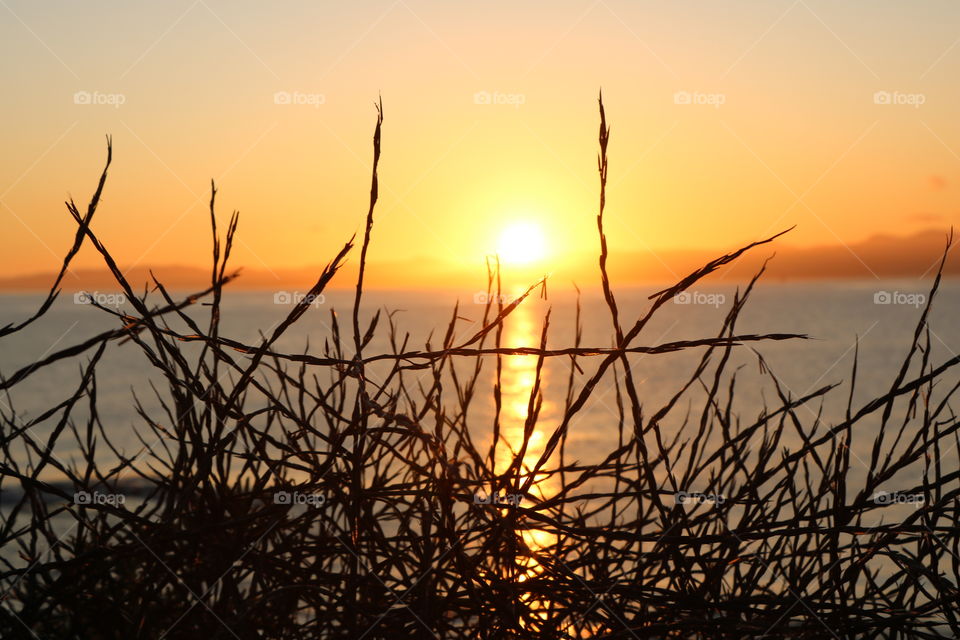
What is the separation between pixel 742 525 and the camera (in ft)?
5.26

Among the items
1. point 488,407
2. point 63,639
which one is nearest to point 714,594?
point 63,639

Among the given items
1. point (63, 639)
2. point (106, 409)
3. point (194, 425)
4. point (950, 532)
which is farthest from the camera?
point (106, 409)

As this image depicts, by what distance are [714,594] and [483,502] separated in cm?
47

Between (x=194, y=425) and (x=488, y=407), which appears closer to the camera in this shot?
(x=194, y=425)

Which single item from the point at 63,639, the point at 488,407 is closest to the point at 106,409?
the point at 488,407

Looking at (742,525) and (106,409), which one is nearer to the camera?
(742,525)

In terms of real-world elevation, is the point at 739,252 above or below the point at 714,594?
above

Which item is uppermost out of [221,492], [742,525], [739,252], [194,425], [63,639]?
[739,252]

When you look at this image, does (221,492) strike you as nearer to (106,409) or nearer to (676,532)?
(676,532)

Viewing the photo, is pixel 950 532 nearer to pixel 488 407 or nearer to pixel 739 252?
pixel 739 252

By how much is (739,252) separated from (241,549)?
35.5 inches

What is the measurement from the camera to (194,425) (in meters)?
1.44

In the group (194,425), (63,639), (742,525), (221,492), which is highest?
(194,425)

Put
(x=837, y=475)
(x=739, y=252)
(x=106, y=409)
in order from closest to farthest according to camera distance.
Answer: (x=739, y=252)
(x=837, y=475)
(x=106, y=409)
